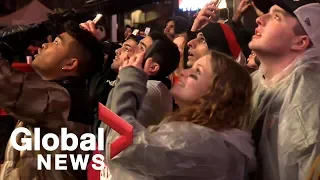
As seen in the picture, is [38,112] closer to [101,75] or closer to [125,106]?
[125,106]

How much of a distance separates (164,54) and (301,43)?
1.73ft

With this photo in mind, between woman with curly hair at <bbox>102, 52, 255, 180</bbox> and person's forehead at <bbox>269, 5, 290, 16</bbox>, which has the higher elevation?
person's forehead at <bbox>269, 5, 290, 16</bbox>

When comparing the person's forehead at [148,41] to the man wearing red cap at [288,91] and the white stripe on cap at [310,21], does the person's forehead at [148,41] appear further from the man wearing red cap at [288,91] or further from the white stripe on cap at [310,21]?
the white stripe on cap at [310,21]

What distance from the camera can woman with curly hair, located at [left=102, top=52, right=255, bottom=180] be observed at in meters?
1.13

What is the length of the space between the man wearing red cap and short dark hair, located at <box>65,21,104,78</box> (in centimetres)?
60

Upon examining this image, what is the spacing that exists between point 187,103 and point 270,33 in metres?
0.31

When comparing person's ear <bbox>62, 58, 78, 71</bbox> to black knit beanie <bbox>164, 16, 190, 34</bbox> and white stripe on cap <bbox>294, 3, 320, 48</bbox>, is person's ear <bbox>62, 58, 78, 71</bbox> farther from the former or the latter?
black knit beanie <bbox>164, 16, 190, 34</bbox>

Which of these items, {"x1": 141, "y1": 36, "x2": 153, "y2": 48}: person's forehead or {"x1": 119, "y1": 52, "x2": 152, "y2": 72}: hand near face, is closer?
{"x1": 119, "y1": 52, "x2": 152, "y2": 72}: hand near face

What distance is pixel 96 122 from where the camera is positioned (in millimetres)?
1516

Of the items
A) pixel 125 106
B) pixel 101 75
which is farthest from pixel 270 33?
pixel 101 75

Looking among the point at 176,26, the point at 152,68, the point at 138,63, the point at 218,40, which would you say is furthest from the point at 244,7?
the point at 138,63

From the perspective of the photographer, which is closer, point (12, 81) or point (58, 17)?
point (12, 81)

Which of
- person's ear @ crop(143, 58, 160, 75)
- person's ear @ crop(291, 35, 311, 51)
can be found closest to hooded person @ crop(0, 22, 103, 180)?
person's ear @ crop(143, 58, 160, 75)

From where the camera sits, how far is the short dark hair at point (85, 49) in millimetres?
1698
